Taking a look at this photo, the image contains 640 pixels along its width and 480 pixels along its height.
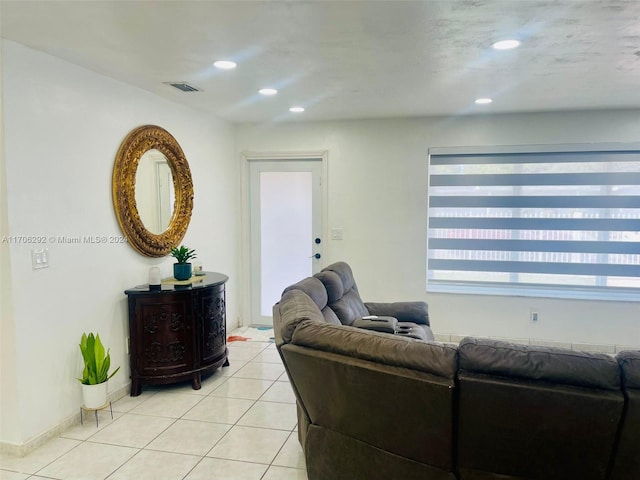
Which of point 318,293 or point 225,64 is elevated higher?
point 225,64

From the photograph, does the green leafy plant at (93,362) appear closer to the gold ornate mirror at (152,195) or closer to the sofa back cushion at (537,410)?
the gold ornate mirror at (152,195)

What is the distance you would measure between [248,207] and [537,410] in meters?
4.28

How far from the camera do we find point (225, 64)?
303cm

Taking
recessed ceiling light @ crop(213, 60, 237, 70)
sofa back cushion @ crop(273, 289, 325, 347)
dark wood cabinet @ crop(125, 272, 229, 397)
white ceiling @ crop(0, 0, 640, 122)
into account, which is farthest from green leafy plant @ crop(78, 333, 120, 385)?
recessed ceiling light @ crop(213, 60, 237, 70)

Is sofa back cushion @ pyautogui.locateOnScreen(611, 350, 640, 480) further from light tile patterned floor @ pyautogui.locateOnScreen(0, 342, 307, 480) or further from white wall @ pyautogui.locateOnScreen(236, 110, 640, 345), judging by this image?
white wall @ pyautogui.locateOnScreen(236, 110, 640, 345)

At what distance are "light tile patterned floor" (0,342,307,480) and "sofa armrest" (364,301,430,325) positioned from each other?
1080 millimetres

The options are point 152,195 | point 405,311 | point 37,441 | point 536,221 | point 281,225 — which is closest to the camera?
point 37,441

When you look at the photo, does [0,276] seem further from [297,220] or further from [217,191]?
[297,220]

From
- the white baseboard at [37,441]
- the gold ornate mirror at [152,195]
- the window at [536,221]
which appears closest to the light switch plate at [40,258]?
the gold ornate mirror at [152,195]

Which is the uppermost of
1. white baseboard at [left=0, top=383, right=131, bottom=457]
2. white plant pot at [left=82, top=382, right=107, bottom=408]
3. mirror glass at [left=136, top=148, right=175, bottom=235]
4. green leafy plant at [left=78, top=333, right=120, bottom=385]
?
mirror glass at [left=136, top=148, right=175, bottom=235]

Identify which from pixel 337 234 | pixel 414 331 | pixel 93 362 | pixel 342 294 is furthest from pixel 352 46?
pixel 337 234

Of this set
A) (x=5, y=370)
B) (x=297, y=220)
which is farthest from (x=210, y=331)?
(x=297, y=220)

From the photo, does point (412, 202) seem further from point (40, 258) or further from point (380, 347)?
point (40, 258)

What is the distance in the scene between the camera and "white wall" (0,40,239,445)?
106 inches
